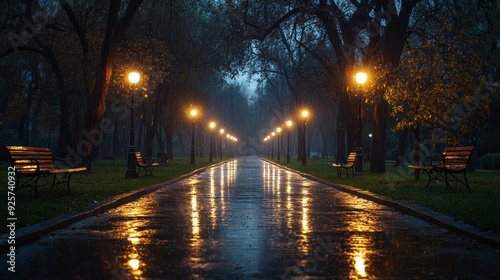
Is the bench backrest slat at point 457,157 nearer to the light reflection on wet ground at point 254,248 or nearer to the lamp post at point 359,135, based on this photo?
the light reflection on wet ground at point 254,248

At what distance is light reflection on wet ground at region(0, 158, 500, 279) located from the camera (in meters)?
6.16

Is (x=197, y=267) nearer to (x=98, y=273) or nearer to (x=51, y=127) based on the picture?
(x=98, y=273)

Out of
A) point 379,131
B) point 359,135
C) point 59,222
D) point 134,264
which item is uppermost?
point 379,131

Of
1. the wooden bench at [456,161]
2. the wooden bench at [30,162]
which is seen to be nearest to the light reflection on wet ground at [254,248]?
the wooden bench at [30,162]

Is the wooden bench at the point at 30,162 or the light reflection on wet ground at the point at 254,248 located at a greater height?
the wooden bench at the point at 30,162

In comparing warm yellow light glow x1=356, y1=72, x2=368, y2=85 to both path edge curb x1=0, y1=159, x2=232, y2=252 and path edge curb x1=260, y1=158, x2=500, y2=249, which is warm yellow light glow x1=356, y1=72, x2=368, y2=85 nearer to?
path edge curb x1=260, y1=158, x2=500, y2=249

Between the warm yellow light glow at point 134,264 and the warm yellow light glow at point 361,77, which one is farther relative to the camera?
the warm yellow light glow at point 361,77

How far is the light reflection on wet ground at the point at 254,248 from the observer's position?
20.2 feet

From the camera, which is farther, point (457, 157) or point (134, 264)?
point (457, 157)

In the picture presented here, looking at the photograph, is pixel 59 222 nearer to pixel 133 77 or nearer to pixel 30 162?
pixel 30 162

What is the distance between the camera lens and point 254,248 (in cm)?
759

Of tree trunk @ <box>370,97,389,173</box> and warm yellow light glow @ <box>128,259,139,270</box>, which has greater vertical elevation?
tree trunk @ <box>370,97,389,173</box>

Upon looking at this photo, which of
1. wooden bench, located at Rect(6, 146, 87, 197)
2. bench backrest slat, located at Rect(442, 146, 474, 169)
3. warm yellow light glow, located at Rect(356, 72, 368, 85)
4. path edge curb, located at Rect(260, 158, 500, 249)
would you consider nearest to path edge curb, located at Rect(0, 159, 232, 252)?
wooden bench, located at Rect(6, 146, 87, 197)

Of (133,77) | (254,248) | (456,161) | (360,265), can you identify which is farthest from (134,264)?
(133,77)
